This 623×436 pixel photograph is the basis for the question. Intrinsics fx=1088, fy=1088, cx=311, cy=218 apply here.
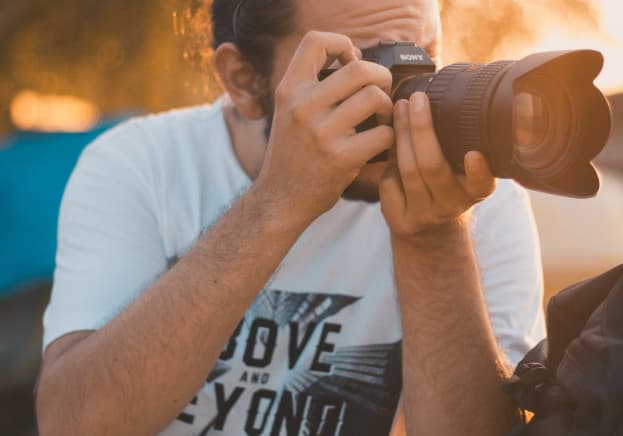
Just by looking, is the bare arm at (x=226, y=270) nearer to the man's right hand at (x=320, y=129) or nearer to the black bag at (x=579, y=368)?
the man's right hand at (x=320, y=129)

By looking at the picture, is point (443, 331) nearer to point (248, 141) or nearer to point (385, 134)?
point (385, 134)

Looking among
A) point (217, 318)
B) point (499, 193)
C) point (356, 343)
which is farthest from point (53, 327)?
point (499, 193)

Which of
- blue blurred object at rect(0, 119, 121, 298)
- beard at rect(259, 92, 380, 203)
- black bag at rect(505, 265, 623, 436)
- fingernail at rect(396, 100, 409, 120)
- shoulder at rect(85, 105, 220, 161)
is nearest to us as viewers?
black bag at rect(505, 265, 623, 436)

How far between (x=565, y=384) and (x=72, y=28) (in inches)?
177

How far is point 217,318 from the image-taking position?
5.03ft

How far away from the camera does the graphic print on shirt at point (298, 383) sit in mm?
1800

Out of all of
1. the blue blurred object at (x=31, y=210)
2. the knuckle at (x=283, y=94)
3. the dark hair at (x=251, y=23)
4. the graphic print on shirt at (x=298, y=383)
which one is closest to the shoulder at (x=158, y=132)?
the dark hair at (x=251, y=23)

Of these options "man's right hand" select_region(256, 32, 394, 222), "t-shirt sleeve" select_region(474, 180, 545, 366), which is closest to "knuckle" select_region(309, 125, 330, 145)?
"man's right hand" select_region(256, 32, 394, 222)

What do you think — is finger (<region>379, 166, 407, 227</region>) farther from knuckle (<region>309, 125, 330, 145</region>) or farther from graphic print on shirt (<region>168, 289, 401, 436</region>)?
graphic print on shirt (<region>168, 289, 401, 436</region>)

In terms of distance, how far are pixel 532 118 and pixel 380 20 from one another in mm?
472

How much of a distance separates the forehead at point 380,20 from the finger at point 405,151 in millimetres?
357

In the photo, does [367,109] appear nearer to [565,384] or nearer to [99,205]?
[565,384]

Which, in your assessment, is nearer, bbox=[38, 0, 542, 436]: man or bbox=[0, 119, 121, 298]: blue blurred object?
bbox=[38, 0, 542, 436]: man

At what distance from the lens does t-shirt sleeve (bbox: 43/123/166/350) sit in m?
1.74
